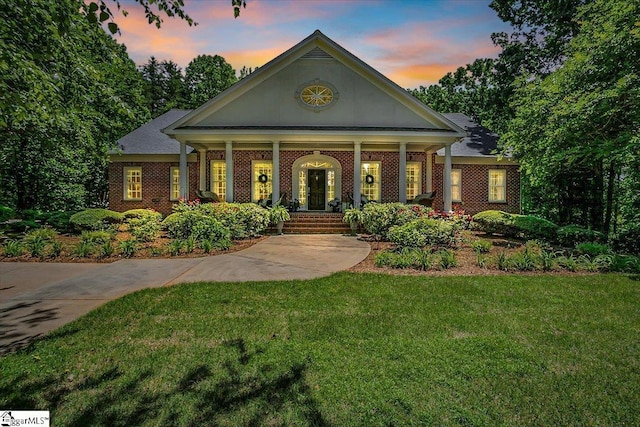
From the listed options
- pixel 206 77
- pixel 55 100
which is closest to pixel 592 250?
pixel 55 100

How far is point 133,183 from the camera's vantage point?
16.8 meters

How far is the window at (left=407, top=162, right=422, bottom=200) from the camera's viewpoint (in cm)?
1664

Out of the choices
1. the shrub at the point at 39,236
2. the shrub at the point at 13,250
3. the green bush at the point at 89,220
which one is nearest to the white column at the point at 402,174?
the green bush at the point at 89,220

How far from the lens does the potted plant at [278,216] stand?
12.1 m

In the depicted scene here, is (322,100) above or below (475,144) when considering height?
above

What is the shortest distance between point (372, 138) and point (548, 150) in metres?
6.32

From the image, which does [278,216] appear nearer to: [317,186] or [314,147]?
[317,186]

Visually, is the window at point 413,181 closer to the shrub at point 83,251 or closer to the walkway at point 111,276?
the walkway at point 111,276

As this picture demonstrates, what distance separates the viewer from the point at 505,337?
11.8ft

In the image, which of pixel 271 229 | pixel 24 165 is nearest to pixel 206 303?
pixel 271 229

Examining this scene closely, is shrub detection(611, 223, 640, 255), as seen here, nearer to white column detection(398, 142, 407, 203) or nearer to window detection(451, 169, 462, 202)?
window detection(451, 169, 462, 202)

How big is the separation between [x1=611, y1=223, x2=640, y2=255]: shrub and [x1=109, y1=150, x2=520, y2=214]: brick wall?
495 cm

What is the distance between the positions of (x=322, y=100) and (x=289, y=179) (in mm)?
4102

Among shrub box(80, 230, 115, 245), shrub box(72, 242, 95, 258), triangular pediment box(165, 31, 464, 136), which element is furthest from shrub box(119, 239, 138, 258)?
triangular pediment box(165, 31, 464, 136)
